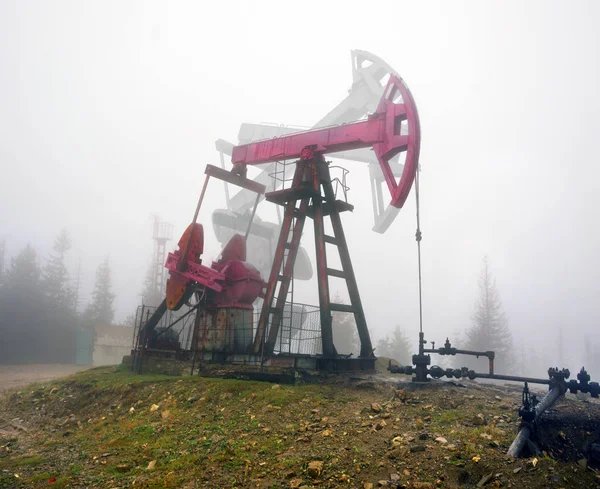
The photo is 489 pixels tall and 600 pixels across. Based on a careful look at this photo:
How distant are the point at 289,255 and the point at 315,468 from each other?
619cm

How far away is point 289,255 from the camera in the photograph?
10.4 metres

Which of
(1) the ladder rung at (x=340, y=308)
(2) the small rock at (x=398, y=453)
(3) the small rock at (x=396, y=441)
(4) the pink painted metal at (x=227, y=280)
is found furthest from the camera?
(4) the pink painted metal at (x=227, y=280)

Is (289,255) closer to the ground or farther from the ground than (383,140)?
closer to the ground

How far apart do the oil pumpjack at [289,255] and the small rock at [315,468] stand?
4295 millimetres

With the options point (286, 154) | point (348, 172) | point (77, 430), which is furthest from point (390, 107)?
point (77, 430)

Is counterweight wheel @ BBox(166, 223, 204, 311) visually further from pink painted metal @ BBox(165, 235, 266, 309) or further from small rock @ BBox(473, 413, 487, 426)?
small rock @ BBox(473, 413, 487, 426)

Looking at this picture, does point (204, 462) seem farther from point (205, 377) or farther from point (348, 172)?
point (348, 172)

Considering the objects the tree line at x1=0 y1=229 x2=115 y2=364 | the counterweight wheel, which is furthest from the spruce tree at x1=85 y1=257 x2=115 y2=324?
the counterweight wheel

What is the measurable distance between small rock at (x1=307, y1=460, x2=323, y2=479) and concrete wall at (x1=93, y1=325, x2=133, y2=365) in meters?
29.1

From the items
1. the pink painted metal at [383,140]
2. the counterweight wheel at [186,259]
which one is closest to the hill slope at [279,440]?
the counterweight wheel at [186,259]

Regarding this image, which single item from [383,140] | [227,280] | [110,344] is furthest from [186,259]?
[110,344]

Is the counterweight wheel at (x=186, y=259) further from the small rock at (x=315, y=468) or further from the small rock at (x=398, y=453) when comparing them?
the small rock at (x=398, y=453)

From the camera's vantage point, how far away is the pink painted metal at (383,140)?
938 cm

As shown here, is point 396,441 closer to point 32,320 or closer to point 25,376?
point 25,376
